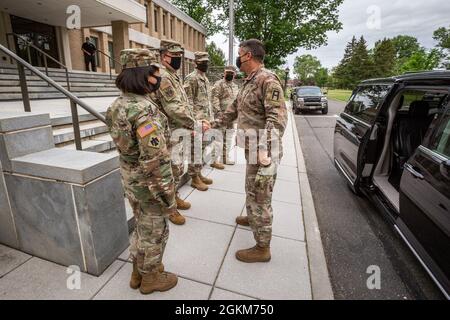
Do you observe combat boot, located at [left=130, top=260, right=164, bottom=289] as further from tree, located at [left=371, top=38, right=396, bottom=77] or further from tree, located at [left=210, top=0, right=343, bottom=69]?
tree, located at [left=371, top=38, right=396, bottom=77]

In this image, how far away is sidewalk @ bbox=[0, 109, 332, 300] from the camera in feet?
7.09

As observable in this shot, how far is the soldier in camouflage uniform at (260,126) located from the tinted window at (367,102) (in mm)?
2042

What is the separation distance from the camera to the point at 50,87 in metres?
7.14

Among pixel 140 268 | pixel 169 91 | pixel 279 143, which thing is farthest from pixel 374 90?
pixel 140 268

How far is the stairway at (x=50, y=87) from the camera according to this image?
609 centimetres

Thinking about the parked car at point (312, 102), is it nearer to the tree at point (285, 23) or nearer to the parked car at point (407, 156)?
the tree at point (285, 23)

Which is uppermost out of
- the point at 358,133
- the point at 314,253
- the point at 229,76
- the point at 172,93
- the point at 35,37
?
the point at 35,37

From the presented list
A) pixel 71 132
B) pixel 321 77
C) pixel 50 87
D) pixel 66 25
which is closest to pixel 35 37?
pixel 66 25

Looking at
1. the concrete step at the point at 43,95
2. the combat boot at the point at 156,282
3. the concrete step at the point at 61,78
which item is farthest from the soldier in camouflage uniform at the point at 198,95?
the concrete step at the point at 61,78

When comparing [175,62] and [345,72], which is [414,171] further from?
[345,72]

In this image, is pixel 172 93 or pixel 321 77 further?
pixel 321 77

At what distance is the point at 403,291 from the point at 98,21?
16084 millimetres

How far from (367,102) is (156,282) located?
3925mm

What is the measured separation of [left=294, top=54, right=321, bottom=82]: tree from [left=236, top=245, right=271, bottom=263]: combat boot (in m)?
113
